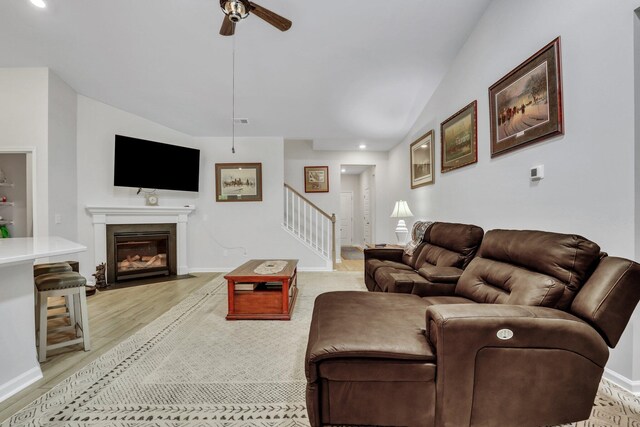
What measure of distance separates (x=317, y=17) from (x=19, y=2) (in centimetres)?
279

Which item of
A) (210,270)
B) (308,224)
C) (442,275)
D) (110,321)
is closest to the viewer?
(442,275)

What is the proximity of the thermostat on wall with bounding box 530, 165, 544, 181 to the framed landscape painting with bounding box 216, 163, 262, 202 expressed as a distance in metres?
4.06

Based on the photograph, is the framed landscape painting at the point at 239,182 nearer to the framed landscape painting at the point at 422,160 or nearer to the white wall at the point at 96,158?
the white wall at the point at 96,158

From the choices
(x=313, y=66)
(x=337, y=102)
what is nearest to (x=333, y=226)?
(x=337, y=102)

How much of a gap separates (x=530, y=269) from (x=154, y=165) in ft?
16.2

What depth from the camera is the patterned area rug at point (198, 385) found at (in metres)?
1.37

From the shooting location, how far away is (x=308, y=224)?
571cm

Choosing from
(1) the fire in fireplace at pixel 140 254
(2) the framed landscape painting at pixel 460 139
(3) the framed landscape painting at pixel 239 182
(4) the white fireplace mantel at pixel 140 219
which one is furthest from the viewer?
(3) the framed landscape painting at pixel 239 182

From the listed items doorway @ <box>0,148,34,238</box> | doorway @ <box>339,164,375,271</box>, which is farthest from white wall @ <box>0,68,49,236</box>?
doorway @ <box>339,164,375,271</box>

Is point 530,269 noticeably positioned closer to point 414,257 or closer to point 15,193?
point 414,257

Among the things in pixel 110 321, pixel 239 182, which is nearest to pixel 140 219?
pixel 239 182

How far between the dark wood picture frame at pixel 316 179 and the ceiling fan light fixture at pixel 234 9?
4.40m

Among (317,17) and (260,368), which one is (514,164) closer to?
(317,17)

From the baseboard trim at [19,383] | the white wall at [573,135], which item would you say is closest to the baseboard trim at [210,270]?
the baseboard trim at [19,383]
